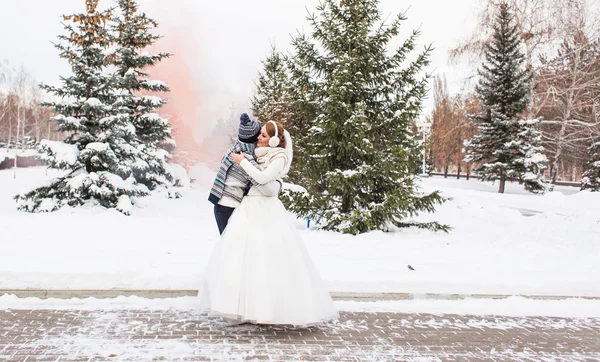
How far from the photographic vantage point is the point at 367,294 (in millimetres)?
6000

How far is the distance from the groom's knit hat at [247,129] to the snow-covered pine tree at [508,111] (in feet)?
88.1

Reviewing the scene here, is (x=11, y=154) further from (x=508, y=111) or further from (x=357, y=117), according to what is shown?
(x=357, y=117)

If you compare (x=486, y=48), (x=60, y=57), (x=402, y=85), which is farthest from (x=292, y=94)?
(x=486, y=48)

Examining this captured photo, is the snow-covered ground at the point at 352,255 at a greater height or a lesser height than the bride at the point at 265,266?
lesser

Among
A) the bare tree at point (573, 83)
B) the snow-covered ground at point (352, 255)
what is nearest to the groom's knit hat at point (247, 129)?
the snow-covered ground at point (352, 255)

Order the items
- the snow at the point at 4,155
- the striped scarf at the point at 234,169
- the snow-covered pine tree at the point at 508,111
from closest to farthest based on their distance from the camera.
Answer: the striped scarf at the point at 234,169
the snow-covered pine tree at the point at 508,111
the snow at the point at 4,155

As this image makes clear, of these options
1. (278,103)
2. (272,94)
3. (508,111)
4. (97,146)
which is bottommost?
(97,146)

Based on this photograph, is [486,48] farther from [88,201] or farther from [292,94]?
[88,201]

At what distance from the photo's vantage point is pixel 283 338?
4.36 metres

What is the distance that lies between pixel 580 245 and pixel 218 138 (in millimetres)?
20508

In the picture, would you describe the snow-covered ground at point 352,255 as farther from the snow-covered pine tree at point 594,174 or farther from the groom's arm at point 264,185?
the snow-covered pine tree at point 594,174

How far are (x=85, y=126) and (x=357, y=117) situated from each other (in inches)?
363

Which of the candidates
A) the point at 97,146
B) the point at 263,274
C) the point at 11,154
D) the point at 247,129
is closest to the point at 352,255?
the point at 263,274

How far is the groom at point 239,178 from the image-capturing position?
4.63 meters
